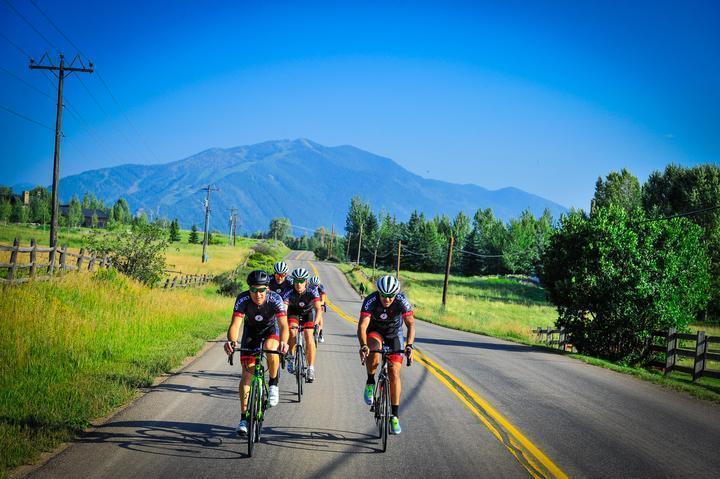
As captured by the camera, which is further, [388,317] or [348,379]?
[348,379]

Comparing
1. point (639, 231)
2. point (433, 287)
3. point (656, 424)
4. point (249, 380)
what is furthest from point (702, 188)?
point (249, 380)

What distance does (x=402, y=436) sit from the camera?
23.5 ft

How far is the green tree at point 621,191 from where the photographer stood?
70.7m

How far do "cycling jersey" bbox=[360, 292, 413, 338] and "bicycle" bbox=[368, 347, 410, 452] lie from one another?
0.29m

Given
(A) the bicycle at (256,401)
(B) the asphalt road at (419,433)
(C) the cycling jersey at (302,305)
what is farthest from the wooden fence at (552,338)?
(A) the bicycle at (256,401)

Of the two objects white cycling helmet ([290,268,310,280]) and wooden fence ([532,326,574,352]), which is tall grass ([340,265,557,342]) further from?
white cycling helmet ([290,268,310,280])

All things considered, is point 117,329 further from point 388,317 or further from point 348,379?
point 388,317

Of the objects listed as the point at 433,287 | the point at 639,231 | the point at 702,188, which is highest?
the point at 702,188

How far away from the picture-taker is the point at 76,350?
34.7 ft

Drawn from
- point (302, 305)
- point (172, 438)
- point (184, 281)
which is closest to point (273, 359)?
point (172, 438)

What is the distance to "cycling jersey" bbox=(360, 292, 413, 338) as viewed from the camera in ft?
25.0

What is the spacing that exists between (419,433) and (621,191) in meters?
73.2

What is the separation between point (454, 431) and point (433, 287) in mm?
72984

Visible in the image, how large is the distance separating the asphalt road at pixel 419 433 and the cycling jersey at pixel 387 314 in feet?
4.44
